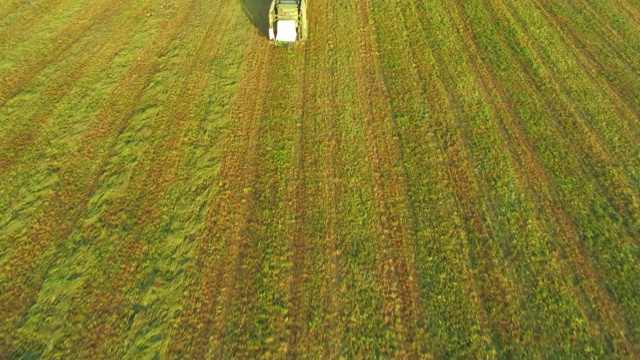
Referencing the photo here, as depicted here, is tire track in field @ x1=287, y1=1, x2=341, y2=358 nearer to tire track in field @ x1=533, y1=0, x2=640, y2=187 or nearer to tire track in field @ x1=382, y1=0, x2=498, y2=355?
tire track in field @ x1=382, y1=0, x2=498, y2=355

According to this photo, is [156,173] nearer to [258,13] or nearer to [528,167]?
[258,13]

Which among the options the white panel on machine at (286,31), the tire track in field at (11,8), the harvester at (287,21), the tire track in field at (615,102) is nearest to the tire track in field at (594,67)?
the tire track in field at (615,102)

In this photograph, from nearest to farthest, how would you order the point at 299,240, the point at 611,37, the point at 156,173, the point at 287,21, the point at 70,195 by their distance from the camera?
Result: the point at 299,240 → the point at 70,195 → the point at 156,173 → the point at 287,21 → the point at 611,37

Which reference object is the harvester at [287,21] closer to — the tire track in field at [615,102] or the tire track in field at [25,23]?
the tire track in field at [25,23]

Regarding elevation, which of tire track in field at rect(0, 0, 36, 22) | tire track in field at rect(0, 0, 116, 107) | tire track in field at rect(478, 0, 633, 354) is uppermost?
tire track in field at rect(0, 0, 36, 22)

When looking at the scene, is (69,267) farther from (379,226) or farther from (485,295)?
(485,295)

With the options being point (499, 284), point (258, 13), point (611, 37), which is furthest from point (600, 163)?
point (258, 13)

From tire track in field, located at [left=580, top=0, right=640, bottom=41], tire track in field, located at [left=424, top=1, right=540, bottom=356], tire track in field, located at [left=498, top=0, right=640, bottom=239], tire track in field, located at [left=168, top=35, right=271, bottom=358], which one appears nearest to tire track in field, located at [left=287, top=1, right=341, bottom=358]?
tire track in field, located at [left=168, top=35, right=271, bottom=358]
